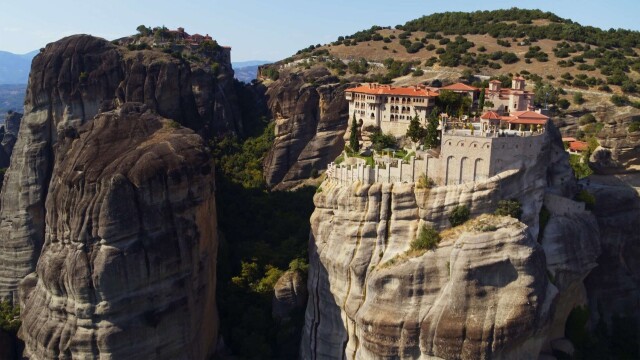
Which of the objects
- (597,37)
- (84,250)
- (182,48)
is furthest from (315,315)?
(597,37)

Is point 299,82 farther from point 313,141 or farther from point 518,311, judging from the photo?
point 518,311

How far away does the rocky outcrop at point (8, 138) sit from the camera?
82.9m

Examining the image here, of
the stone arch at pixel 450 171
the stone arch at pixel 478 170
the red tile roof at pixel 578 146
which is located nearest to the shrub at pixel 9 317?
the stone arch at pixel 450 171

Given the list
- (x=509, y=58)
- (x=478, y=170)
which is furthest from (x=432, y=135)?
(x=509, y=58)

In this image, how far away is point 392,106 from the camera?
49938mm

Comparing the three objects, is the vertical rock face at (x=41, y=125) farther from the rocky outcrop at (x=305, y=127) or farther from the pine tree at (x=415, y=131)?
the pine tree at (x=415, y=131)

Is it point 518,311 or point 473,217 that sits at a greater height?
point 473,217

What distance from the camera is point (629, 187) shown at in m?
48.6

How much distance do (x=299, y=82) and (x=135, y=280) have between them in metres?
37.7

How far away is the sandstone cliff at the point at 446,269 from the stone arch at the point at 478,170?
1153 mm

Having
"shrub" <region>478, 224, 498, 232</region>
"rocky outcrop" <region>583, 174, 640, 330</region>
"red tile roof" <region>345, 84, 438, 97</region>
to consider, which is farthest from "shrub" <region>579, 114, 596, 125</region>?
"shrub" <region>478, 224, 498, 232</region>

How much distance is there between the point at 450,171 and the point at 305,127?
2944 centimetres

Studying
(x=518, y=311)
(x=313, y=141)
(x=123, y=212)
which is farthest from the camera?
(x=313, y=141)

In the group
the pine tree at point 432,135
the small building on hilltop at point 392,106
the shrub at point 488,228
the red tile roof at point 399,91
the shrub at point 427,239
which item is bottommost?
the shrub at point 427,239
